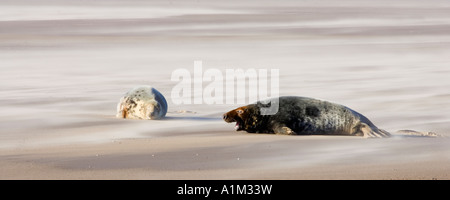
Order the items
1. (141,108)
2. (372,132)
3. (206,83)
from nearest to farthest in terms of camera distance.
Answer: (372,132) → (141,108) → (206,83)

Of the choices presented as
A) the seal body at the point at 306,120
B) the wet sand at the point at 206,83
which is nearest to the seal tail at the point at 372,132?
the seal body at the point at 306,120

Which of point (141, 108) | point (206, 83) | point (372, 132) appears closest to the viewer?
point (372, 132)

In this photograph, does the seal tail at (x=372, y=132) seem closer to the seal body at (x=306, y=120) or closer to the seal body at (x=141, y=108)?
the seal body at (x=306, y=120)

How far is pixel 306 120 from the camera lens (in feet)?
36.6

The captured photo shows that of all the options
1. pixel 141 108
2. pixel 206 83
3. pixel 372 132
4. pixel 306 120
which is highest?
pixel 206 83

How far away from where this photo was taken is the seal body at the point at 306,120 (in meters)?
11.1

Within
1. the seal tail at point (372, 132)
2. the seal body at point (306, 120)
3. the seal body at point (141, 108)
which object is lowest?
the seal tail at point (372, 132)

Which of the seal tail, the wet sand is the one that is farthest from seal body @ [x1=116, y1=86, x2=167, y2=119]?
the seal tail

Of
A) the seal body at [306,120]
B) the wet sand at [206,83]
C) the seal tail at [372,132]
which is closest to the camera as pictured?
the wet sand at [206,83]

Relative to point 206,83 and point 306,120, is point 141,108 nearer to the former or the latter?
point 306,120

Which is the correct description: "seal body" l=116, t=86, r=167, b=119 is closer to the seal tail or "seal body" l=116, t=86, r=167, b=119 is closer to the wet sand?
the wet sand

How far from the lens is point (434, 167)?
30.6 feet

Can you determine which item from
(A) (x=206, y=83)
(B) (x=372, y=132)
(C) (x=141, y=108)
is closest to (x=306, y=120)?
(B) (x=372, y=132)

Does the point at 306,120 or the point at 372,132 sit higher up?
the point at 306,120
